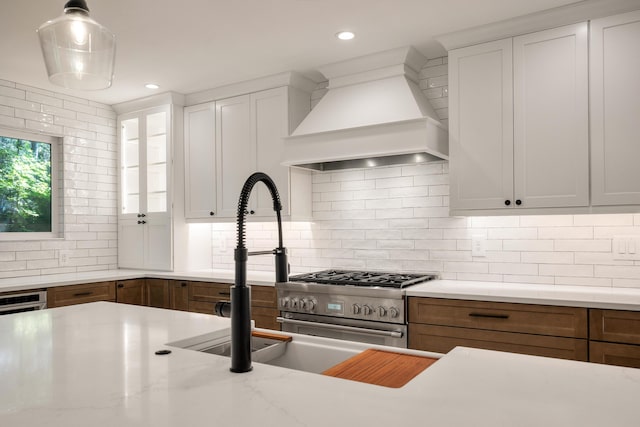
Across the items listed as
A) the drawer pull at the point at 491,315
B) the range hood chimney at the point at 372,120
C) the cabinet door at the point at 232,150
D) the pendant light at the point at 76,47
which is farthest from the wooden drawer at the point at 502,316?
the pendant light at the point at 76,47

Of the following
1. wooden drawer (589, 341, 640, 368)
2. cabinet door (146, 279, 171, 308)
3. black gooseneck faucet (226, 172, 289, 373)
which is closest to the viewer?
black gooseneck faucet (226, 172, 289, 373)

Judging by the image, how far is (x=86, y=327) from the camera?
1.80 meters

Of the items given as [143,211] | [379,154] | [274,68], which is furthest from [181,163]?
[379,154]

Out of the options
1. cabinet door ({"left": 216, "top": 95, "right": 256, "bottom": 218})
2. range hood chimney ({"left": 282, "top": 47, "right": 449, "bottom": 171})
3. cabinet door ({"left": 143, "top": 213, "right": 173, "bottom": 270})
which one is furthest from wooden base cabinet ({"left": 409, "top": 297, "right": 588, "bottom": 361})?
cabinet door ({"left": 143, "top": 213, "right": 173, "bottom": 270})

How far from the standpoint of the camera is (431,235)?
11.8 feet

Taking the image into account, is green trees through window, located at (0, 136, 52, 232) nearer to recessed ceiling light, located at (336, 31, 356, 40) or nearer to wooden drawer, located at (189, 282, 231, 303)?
wooden drawer, located at (189, 282, 231, 303)

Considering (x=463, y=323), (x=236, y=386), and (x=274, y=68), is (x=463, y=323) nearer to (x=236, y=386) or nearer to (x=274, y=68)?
(x=236, y=386)

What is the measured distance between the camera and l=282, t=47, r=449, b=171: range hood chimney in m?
3.12

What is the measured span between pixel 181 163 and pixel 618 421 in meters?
4.16

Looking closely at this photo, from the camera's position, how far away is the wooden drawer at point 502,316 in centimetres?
254

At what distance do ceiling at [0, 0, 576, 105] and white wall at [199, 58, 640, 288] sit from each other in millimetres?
572

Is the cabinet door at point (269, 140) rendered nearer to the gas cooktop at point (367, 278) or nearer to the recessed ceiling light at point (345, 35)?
the gas cooktop at point (367, 278)

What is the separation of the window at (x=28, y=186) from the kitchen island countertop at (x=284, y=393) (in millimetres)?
3124

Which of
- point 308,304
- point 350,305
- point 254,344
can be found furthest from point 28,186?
point 254,344
